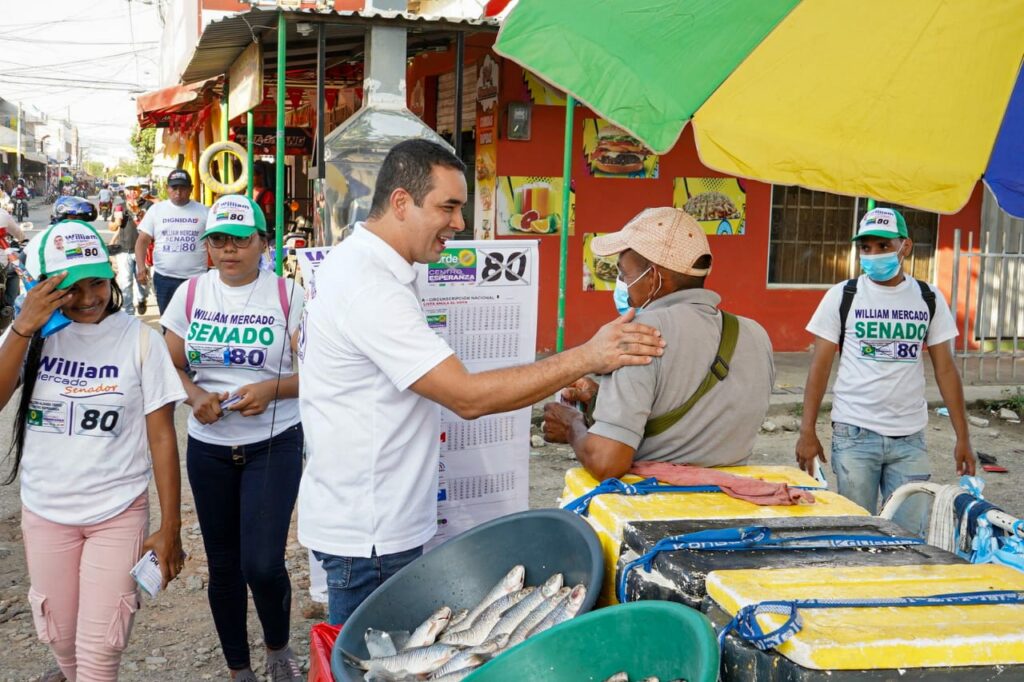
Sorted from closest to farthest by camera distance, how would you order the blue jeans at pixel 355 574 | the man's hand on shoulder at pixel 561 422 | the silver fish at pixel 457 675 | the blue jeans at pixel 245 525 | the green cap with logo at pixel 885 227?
→ the silver fish at pixel 457 675 < the blue jeans at pixel 355 574 < the man's hand on shoulder at pixel 561 422 < the blue jeans at pixel 245 525 < the green cap with logo at pixel 885 227

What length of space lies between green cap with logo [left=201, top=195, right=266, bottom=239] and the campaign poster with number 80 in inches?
36.6

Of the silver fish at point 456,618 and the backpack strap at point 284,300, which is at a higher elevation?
the backpack strap at point 284,300

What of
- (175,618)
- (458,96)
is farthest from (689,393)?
(458,96)

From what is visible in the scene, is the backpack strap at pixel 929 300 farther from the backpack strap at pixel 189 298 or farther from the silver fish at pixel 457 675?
the silver fish at pixel 457 675

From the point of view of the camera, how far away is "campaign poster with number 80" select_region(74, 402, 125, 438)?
341cm

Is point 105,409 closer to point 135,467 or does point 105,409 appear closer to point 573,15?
point 135,467

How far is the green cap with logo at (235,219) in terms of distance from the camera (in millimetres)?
4043

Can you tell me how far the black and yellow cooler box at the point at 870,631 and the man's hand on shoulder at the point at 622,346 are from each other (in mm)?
752

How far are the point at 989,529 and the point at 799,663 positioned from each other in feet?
3.80

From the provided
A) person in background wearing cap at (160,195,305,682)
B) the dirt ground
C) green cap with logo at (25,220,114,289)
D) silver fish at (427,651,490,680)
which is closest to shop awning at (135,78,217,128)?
the dirt ground

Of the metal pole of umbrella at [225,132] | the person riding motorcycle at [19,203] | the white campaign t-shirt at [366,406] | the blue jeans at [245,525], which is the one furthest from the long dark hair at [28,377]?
the person riding motorcycle at [19,203]

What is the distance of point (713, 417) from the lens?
291 cm

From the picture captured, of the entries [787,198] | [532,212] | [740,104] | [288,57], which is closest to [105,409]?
[740,104]

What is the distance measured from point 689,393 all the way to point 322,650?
1243 mm
